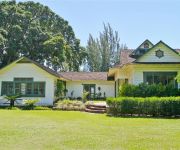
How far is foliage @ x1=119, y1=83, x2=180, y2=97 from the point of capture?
24469 mm

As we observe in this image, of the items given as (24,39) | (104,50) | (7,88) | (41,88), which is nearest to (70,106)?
(41,88)

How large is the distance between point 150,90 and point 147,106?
3541mm

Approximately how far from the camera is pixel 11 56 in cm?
4303

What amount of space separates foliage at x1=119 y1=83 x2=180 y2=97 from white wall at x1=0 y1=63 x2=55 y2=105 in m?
9.69

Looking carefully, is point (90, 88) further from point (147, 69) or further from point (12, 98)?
point (147, 69)

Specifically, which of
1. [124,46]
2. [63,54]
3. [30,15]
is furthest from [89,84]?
[124,46]

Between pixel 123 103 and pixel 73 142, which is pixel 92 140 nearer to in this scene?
pixel 73 142

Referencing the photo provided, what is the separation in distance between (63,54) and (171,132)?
31.8m

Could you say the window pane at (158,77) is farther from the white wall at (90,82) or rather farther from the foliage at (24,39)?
the foliage at (24,39)

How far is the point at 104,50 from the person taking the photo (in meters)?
66.8

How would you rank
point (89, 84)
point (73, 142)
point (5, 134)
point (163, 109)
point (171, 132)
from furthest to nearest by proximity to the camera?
point (89, 84), point (163, 109), point (171, 132), point (5, 134), point (73, 142)

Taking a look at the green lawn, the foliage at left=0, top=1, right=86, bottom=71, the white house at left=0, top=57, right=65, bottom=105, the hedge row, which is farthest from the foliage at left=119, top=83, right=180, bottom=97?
the foliage at left=0, top=1, right=86, bottom=71

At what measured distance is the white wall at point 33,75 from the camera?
105 ft

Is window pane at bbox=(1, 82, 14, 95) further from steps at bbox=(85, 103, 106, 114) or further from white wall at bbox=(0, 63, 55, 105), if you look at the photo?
steps at bbox=(85, 103, 106, 114)
